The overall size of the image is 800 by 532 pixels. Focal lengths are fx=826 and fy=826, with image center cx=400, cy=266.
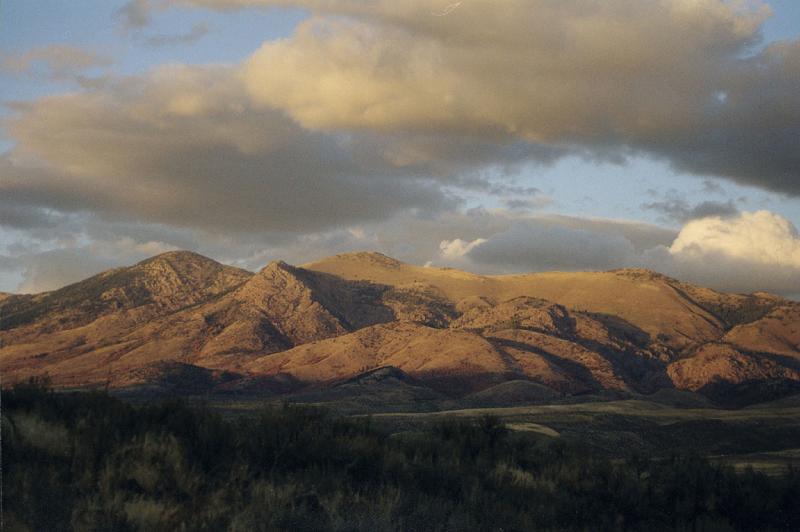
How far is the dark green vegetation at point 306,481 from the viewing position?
12.5 m

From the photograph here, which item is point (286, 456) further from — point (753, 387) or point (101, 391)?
point (753, 387)

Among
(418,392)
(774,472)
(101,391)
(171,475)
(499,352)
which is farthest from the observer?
(499,352)

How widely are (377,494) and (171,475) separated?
3.57 m

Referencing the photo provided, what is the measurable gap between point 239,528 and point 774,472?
32.1 metres

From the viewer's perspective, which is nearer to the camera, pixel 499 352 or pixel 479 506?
pixel 479 506

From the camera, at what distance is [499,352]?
176 meters

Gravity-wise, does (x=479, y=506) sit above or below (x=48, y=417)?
below

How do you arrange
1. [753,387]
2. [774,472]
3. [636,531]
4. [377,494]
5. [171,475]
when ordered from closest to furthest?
[171,475] < [377,494] < [636,531] < [774,472] < [753,387]

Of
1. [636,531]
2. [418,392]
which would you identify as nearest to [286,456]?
[636,531]

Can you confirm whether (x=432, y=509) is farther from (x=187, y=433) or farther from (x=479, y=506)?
Result: (x=187, y=433)

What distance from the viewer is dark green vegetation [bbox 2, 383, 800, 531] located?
12469 millimetres

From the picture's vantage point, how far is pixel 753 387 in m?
162

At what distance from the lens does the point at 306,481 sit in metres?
14.7

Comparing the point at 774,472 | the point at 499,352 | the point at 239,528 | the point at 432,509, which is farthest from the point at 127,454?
A: the point at 499,352
